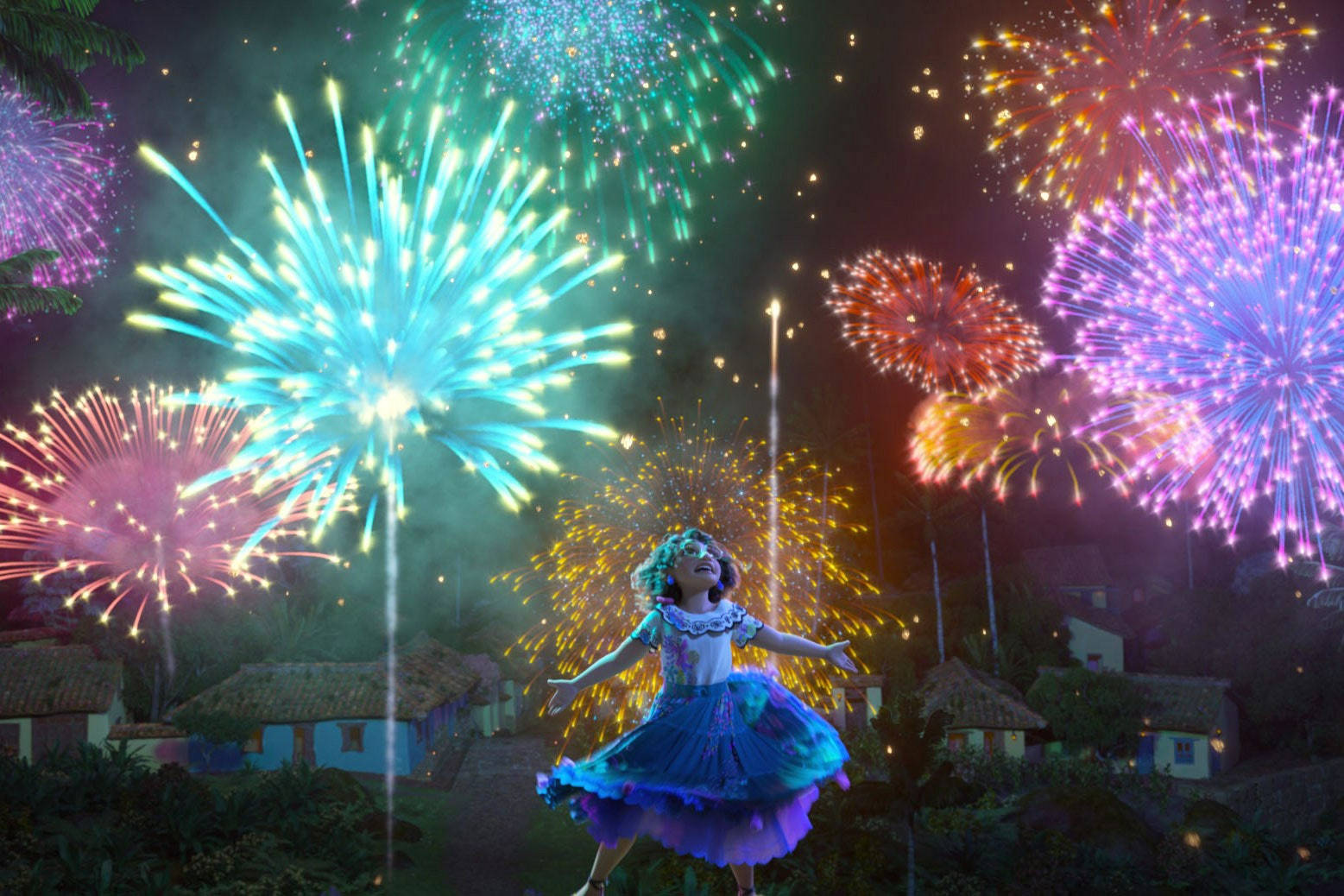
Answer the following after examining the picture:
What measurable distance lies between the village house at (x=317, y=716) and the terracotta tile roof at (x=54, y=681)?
247cm

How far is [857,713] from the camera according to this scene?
42812 millimetres

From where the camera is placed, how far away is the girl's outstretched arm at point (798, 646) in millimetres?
10023

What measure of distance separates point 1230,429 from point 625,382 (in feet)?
105

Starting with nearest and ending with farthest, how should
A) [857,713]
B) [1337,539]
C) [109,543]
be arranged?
[109,543]
[857,713]
[1337,539]

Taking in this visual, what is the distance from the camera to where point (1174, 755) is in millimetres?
43125

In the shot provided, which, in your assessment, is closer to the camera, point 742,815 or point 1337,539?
point 742,815

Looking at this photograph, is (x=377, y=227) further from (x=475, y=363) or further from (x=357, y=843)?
(x=357, y=843)

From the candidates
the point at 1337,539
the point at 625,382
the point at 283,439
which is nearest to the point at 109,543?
the point at 283,439

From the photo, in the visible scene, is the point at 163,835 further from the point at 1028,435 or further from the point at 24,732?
the point at 1028,435

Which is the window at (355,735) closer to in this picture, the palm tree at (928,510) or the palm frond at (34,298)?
the palm frond at (34,298)

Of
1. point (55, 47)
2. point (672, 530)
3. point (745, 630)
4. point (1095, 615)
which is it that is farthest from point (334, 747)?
point (1095, 615)

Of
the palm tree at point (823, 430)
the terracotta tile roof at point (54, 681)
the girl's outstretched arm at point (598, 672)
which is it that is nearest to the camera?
the girl's outstretched arm at point (598, 672)

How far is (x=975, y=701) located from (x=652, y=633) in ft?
107

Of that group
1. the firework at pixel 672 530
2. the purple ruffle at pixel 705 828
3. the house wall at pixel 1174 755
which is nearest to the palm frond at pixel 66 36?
the firework at pixel 672 530
